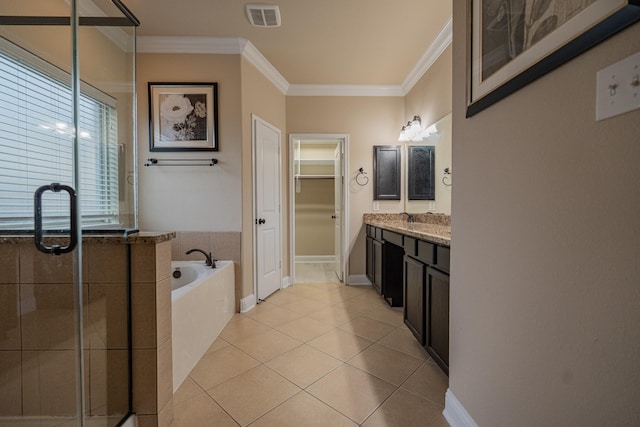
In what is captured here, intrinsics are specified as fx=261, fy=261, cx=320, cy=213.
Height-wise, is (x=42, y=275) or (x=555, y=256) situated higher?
(x=555, y=256)

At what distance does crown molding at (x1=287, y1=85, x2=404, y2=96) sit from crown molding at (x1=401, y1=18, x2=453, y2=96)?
18 cm

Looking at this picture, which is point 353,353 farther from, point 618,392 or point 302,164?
point 302,164

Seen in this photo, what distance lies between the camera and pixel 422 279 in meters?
1.82

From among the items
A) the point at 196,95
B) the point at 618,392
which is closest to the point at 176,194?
the point at 196,95

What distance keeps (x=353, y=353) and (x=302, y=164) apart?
3.79m

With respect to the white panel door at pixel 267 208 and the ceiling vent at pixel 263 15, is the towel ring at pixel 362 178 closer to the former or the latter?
the white panel door at pixel 267 208

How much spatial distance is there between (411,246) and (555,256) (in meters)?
1.28

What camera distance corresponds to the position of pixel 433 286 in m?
1.68

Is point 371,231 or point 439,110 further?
point 371,231

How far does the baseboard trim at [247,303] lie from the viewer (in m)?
2.67

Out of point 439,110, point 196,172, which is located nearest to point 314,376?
point 196,172

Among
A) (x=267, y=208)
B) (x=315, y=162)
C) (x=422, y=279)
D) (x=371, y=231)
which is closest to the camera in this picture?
(x=422, y=279)

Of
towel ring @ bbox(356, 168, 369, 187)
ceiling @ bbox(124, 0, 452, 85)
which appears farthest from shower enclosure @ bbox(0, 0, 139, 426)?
towel ring @ bbox(356, 168, 369, 187)

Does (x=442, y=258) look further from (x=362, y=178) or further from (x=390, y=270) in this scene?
(x=362, y=178)
